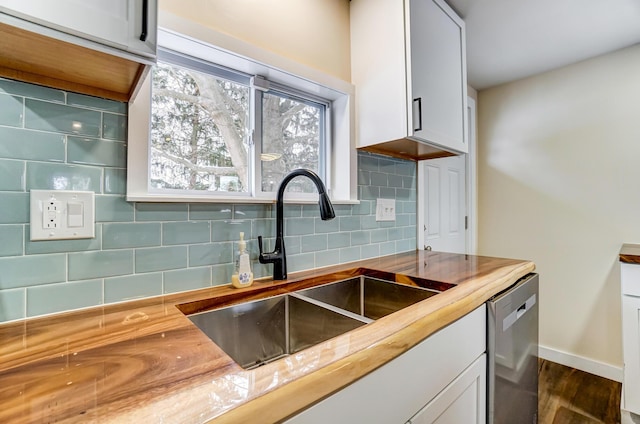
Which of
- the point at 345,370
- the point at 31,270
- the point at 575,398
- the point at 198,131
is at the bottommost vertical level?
the point at 575,398

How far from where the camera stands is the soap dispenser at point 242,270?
3.22ft

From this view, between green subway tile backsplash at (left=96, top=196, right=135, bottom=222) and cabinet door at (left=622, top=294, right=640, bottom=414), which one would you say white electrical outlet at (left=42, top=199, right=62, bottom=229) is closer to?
green subway tile backsplash at (left=96, top=196, right=135, bottom=222)

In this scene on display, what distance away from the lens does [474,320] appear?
3.02ft

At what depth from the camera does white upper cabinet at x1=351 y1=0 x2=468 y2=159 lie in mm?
1277

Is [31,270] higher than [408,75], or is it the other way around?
[408,75]

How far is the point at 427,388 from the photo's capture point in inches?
28.5

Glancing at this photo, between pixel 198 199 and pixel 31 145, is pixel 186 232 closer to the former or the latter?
pixel 198 199

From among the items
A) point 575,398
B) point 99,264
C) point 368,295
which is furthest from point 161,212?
point 575,398

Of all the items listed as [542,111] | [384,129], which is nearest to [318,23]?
[384,129]

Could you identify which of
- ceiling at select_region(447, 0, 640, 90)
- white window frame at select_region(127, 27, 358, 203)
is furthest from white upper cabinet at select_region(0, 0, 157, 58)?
ceiling at select_region(447, 0, 640, 90)

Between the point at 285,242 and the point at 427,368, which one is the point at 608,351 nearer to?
the point at 427,368

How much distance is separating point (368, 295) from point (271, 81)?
1.05 meters

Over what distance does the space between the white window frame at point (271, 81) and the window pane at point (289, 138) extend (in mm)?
59

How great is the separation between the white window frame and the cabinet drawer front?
1.57 meters
